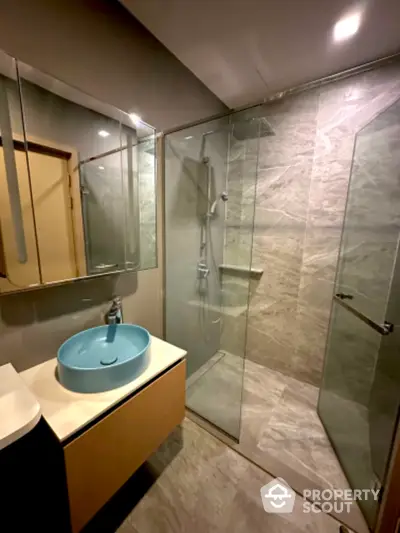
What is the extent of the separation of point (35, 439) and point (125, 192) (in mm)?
1219

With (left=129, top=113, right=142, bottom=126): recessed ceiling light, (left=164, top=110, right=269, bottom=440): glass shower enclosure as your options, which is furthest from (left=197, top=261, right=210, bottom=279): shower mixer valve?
(left=129, top=113, right=142, bottom=126): recessed ceiling light

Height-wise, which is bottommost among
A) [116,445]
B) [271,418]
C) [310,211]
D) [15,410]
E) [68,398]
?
[271,418]

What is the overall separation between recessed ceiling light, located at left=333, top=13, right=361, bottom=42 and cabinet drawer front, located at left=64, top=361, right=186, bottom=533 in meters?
1.93

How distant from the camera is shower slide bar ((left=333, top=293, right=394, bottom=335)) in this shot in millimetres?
1246

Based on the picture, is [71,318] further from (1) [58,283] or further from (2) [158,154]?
(2) [158,154]

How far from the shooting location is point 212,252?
218 cm

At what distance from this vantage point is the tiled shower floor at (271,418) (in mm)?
1354

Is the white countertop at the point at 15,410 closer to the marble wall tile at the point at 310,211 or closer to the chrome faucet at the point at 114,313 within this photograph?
the chrome faucet at the point at 114,313

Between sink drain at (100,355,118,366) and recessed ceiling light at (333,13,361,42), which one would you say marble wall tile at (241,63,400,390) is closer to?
recessed ceiling light at (333,13,361,42)

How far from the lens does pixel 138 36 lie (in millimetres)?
1265

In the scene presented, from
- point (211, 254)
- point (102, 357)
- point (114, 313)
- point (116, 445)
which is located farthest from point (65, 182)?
point (211, 254)

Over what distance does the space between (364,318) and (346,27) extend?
5.21 ft

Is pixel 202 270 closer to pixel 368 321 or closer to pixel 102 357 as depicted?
pixel 102 357

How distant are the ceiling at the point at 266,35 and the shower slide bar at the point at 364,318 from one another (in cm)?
149
